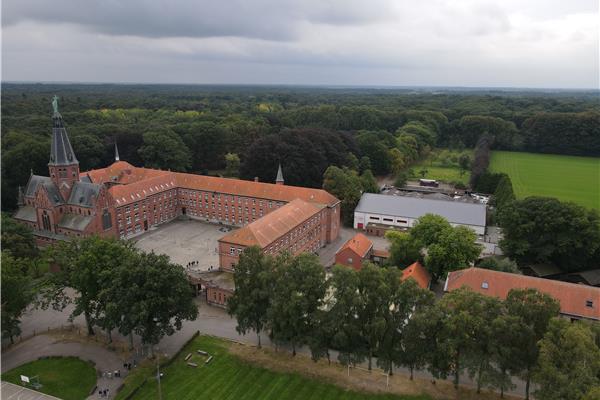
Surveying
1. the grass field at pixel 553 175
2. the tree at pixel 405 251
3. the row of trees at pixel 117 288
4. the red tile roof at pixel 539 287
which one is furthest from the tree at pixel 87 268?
the grass field at pixel 553 175

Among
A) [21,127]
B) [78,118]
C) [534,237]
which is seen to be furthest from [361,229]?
[78,118]

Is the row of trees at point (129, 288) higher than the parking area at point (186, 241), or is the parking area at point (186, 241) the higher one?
the row of trees at point (129, 288)

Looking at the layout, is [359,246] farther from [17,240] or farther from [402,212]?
[17,240]

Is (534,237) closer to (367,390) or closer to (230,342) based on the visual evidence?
(367,390)

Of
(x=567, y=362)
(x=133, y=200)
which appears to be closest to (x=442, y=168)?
(x=133, y=200)

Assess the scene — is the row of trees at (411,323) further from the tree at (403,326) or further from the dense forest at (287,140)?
the dense forest at (287,140)

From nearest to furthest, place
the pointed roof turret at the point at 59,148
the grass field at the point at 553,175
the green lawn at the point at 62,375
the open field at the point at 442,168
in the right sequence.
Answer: the green lawn at the point at 62,375 → the pointed roof turret at the point at 59,148 → the grass field at the point at 553,175 → the open field at the point at 442,168

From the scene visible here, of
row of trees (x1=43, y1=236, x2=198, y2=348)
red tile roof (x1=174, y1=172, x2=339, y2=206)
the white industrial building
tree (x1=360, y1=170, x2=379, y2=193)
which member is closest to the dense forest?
tree (x1=360, y1=170, x2=379, y2=193)
